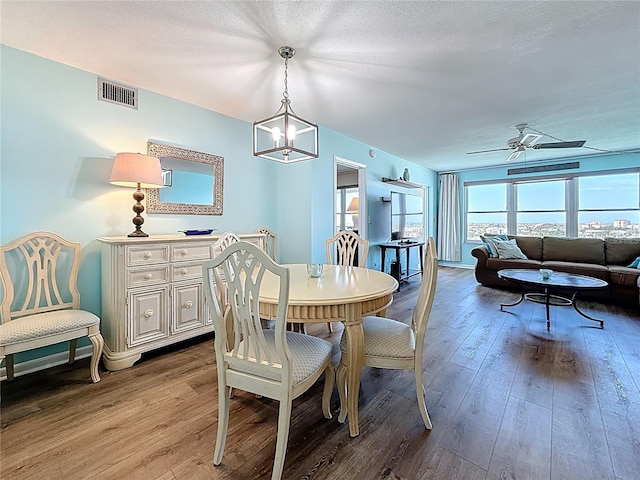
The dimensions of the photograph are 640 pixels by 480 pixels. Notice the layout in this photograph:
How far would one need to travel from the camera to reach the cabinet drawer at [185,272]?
2631 mm

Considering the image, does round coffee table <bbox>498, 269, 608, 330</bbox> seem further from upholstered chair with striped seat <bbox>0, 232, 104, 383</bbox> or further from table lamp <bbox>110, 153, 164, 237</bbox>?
upholstered chair with striped seat <bbox>0, 232, 104, 383</bbox>

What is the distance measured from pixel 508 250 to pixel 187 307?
5177 mm

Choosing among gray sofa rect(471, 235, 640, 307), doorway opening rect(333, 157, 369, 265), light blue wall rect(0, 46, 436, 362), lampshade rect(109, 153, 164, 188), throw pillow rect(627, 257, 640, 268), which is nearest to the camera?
light blue wall rect(0, 46, 436, 362)

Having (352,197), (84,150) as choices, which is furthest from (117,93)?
(352,197)

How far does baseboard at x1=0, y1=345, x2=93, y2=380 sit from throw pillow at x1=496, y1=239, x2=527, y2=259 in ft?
→ 19.3

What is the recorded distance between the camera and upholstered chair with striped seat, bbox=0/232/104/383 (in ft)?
6.39

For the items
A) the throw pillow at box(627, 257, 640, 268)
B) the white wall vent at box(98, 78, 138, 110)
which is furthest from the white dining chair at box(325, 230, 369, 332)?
the throw pillow at box(627, 257, 640, 268)

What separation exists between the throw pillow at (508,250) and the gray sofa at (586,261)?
12cm

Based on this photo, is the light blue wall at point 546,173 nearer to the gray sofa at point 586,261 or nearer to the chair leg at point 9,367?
the gray sofa at point 586,261

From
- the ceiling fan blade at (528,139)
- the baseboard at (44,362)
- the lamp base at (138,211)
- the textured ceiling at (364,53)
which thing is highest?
the textured ceiling at (364,53)

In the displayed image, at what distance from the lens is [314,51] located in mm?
2221

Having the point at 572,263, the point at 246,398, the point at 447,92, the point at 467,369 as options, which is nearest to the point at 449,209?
the point at 572,263

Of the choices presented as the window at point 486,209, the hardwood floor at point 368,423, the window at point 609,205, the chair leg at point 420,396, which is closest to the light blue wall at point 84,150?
the hardwood floor at point 368,423

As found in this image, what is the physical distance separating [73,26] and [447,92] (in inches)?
121
